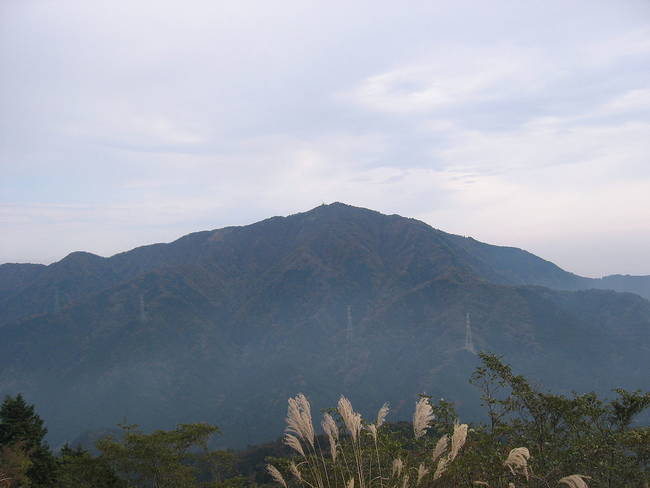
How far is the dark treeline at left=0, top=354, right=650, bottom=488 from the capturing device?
27.3 feet

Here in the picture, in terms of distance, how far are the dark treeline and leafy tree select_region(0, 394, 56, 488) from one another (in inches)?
2.4

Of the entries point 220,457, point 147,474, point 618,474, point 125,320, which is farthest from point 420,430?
point 125,320

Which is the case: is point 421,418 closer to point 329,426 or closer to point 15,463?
point 329,426

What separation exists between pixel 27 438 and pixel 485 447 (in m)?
31.2

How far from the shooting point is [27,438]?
94.6 ft

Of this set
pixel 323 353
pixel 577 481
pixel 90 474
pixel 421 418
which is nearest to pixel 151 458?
pixel 90 474

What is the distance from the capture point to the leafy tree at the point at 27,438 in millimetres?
26797

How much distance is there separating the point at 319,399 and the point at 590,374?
85623 mm

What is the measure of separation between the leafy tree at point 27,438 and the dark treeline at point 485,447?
0.20 ft

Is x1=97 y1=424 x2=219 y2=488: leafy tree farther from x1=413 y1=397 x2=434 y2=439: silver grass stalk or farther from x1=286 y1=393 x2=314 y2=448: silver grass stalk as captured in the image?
x1=413 y1=397 x2=434 y2=439: silver grass stalk

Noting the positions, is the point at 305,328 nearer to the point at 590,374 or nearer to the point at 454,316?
the point at 454,316

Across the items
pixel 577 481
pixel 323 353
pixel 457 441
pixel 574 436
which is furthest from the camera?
pixel 323 353

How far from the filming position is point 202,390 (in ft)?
524

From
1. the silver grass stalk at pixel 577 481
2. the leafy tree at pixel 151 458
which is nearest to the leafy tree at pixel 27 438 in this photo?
the leafy tree at pixel 151 458
